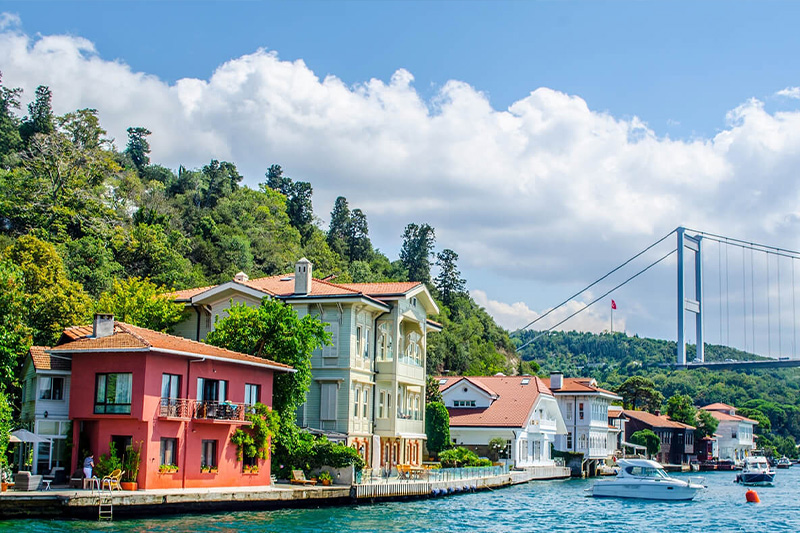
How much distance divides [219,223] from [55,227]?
30621 mm

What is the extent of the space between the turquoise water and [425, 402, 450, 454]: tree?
5.48 m

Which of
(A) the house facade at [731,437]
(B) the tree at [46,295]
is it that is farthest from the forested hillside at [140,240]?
(A) the house facade at [731,437]

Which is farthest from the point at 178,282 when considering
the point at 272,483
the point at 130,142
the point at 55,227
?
the point at 130,142

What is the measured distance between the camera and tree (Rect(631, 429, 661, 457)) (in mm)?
101562

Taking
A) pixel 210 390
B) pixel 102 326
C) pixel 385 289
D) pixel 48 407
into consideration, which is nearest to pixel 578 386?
pixel 385 289

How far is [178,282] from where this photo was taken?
214ft

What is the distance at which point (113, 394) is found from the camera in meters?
32.0

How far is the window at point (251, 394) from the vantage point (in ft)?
119

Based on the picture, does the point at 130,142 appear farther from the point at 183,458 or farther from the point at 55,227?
the point at 183,458

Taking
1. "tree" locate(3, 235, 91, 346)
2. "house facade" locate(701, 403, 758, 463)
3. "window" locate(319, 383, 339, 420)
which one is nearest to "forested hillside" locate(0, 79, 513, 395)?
"tree" locate(3, 235, 91, 346)

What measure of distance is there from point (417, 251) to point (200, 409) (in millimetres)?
88869

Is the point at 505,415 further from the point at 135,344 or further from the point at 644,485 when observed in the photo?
the point at 135,344

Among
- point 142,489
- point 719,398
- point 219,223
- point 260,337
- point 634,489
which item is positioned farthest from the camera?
point 719,398

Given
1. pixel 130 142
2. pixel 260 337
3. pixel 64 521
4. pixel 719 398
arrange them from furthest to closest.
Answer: pixel 719 398 < pixel 130 142 < pixel 260 337 < pixel 64 521
